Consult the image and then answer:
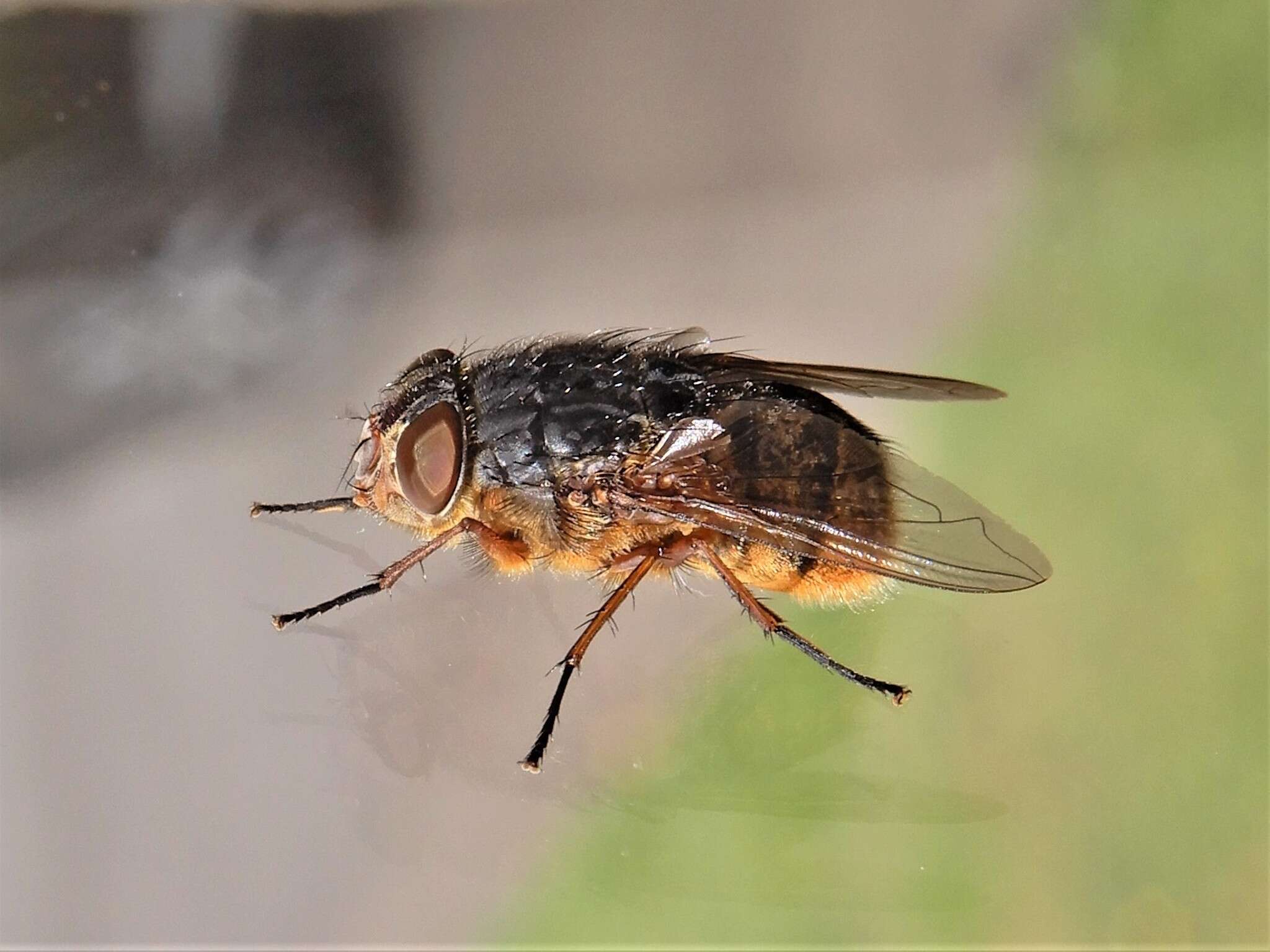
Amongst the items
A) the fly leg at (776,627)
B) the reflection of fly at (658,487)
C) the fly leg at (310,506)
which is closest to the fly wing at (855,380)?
the reflection of fly at (658,487)

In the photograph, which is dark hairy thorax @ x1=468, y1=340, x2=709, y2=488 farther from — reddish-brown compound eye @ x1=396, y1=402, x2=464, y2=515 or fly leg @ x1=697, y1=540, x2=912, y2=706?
fly leg @ x1=697, y1=540, x2=912, y2=706

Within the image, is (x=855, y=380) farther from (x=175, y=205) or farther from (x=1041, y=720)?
(x=175, y=205)

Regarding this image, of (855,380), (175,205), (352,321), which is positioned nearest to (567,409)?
(855,380)

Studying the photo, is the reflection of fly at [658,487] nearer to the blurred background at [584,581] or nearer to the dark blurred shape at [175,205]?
the blurred background at [584,581]

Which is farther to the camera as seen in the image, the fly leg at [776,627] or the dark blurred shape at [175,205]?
the dark blurred shape at [175,205]

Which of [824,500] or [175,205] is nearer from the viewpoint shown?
[824,500]
